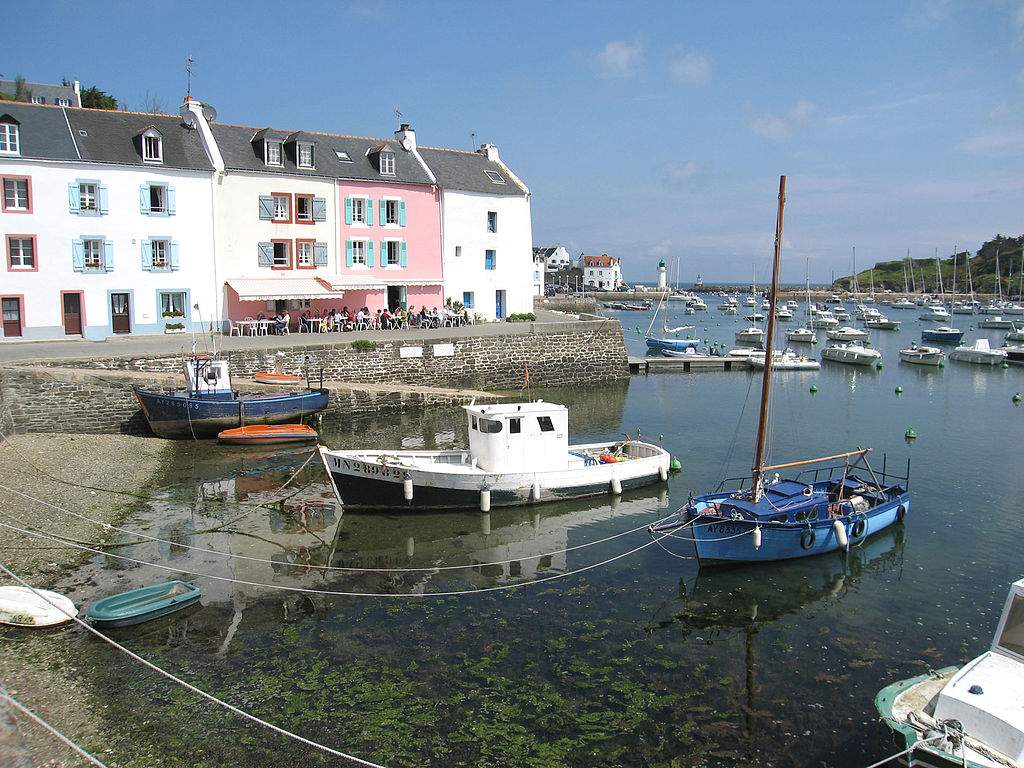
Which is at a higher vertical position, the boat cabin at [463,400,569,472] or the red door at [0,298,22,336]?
the red door at [0,298,22,336]

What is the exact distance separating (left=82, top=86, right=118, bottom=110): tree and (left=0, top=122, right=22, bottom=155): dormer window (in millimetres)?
31420

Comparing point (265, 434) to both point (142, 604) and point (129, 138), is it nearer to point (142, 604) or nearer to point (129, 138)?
point (142, 604)

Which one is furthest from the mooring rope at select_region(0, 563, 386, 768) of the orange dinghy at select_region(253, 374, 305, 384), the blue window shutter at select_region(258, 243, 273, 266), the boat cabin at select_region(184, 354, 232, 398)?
the blue window shutter at select_region(258, 243, 273, 266)

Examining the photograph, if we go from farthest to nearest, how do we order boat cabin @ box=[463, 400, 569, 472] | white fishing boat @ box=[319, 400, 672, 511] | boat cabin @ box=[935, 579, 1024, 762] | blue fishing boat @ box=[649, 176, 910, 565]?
boat cabin @ box=[463, 400, 569, 472] < white fishing boat @ box=[319, 400, 672, 511] < blue fishing boat @ box=[649, 176, 910, 565] < boat cabin @ box=[935, 579, 1024, 762]

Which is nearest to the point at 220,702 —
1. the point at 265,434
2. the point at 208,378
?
the point at 265,434

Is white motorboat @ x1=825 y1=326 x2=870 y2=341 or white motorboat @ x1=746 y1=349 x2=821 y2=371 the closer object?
white motorboat @ x1=746 y1=349 x2=821 y2=371

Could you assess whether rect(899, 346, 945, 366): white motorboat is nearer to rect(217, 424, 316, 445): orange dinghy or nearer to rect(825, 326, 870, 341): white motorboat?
rect(825, 326, 870, 341): white motorboat

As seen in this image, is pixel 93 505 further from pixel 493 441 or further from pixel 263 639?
pixel 493 441

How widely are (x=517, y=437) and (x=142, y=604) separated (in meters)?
10.3

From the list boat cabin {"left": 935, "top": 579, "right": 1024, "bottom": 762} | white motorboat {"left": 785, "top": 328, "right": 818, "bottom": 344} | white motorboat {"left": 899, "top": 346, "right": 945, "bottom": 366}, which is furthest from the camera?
white motorboat {"left": 785, "top": 328, "right": 818, "bottom": 344}

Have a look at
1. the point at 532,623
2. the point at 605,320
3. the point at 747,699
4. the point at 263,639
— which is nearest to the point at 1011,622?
the point at 747,699

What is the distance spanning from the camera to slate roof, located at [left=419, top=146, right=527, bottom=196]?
4562cm

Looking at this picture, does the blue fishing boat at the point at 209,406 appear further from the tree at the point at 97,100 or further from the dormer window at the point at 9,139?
the tree at the point at 97,100

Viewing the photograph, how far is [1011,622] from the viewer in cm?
980
